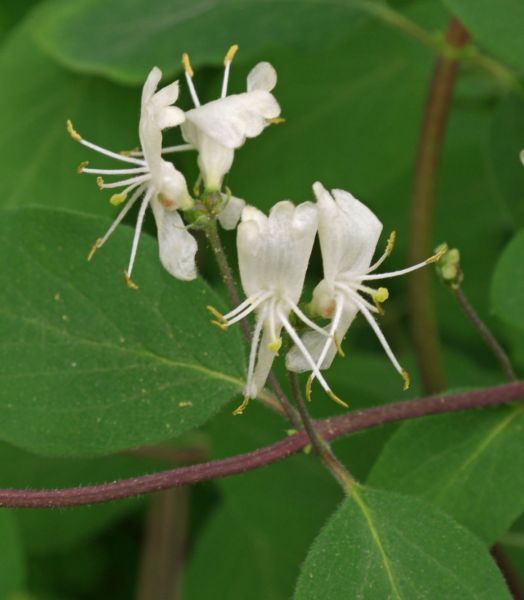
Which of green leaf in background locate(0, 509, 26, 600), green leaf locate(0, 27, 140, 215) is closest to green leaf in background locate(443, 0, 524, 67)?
green leaf locate(0, 27, 140, 215)

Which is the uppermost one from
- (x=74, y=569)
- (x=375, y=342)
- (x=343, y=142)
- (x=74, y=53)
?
(x=74, y=53)

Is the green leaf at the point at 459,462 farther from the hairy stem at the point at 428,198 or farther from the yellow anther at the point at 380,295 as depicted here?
the hairy stem at the point at 428,198

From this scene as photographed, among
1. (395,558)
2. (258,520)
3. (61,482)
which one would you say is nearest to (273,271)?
(395,558)

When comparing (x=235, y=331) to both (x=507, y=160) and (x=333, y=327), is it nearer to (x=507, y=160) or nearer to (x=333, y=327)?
(x=333, y=327)

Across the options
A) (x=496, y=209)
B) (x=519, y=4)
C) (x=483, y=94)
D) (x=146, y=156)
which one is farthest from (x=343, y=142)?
(x=146, y=156)

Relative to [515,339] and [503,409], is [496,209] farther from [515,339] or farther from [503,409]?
[503,409]

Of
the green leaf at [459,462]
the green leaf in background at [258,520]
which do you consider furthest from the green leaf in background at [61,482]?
the green leaf at [459,462]

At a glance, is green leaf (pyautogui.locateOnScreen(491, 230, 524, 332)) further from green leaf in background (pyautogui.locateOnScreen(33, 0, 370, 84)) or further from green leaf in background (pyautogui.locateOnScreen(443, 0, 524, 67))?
green leaf in background (pyautogui.locateOnScreen(33, 0, 370, 84))
